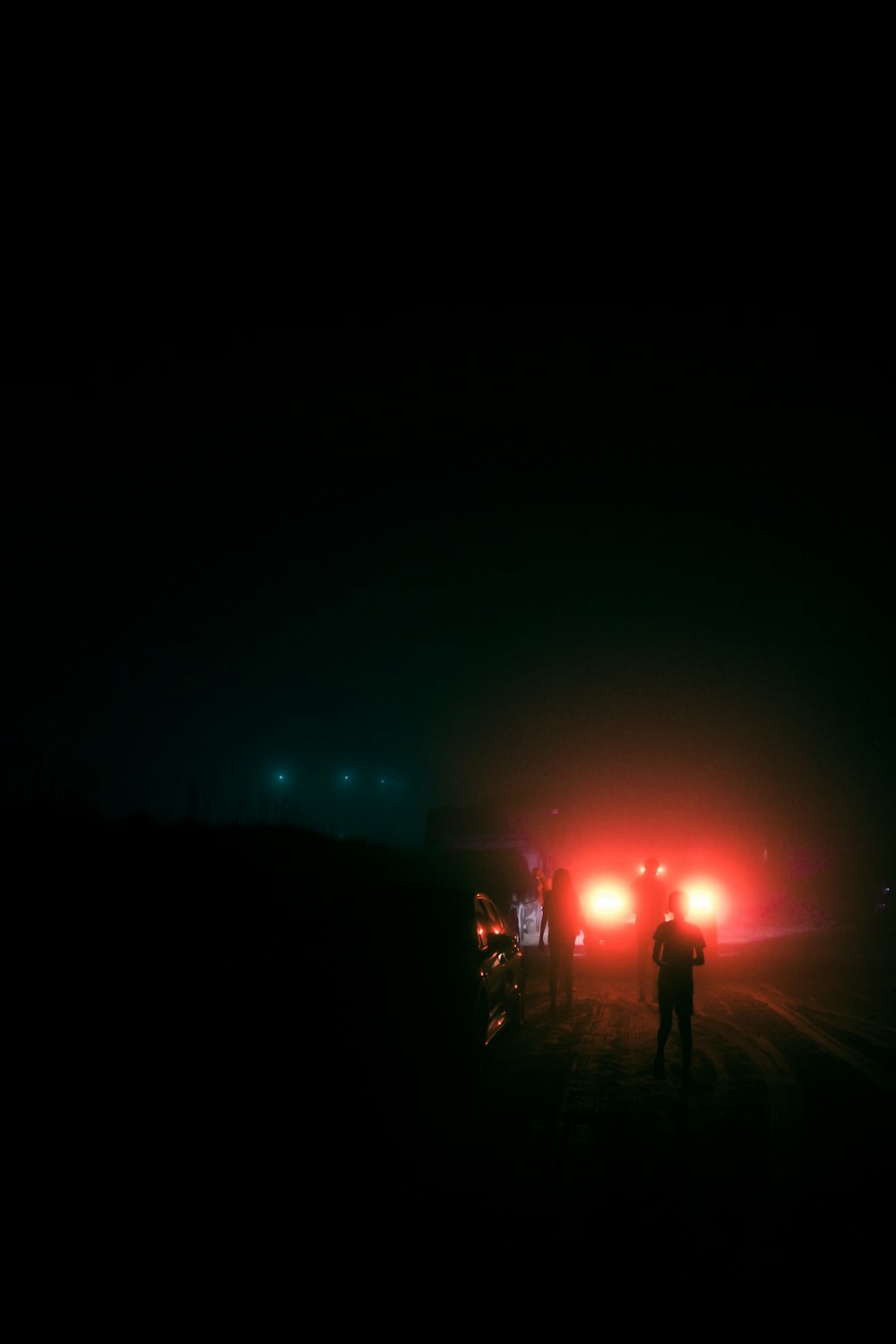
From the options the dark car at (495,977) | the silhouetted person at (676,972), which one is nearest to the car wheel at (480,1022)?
the dark car at (495,977)

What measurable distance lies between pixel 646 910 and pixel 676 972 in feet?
15.3

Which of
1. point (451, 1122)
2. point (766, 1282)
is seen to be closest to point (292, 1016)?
point (451, 1122)

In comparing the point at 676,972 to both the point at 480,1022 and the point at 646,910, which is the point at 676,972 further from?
the point at 646,910

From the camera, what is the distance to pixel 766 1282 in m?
3.69

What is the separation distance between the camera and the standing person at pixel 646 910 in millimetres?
12297

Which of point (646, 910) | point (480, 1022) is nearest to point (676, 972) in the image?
point (480, 1022)

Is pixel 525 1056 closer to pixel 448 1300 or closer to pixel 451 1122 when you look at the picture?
pixel 451 1122

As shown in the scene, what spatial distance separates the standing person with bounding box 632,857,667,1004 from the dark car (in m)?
2.78

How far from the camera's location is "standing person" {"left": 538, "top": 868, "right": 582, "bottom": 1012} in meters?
11.5

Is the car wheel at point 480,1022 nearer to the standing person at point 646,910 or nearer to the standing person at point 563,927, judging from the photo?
the standing person at point 563,927

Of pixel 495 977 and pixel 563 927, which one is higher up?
pixel 563 927

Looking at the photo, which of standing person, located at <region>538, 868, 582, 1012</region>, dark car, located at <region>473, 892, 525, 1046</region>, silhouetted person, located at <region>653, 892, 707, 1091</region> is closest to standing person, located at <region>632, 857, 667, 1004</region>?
standing person, located at <region>538, 868, 582, 1012</region>

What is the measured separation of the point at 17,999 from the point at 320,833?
1764 centimetres

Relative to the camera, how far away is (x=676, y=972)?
8.09m
